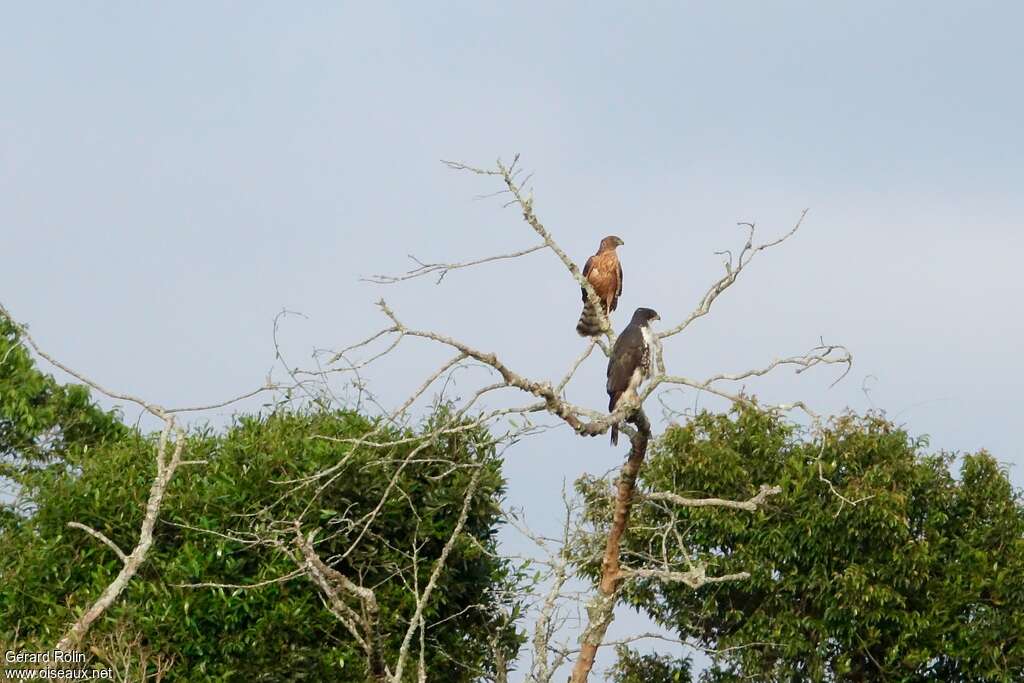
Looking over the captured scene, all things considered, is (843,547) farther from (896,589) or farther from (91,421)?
(91,421)

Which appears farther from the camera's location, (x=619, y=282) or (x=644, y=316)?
(x=619, y=282)

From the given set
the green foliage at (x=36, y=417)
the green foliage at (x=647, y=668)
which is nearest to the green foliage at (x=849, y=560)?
the green foliage at (x=647, y=668)

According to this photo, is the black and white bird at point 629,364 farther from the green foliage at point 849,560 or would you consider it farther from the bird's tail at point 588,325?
the green foliage at point 849,560

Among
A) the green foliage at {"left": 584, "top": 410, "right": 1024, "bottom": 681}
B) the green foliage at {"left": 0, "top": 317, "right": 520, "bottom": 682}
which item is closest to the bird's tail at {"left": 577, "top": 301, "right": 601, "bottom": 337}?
the green foliage at {"left": 0, "top": 317, "right": 520, "bottom": 682}

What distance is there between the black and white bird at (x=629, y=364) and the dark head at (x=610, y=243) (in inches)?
102

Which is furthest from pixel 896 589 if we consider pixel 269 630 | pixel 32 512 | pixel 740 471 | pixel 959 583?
pixel 32 512

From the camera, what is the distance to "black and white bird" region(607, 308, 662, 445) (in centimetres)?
1023

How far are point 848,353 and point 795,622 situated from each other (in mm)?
7881

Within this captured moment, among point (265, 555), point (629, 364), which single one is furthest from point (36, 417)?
point (629, 364)

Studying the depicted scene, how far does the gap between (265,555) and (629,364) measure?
146 inches

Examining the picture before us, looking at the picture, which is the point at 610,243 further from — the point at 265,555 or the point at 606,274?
the point at 265,555

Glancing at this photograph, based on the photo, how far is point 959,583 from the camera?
640 inches

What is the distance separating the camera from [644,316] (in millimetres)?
10953

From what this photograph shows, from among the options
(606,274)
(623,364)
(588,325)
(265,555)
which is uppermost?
(606,274)
